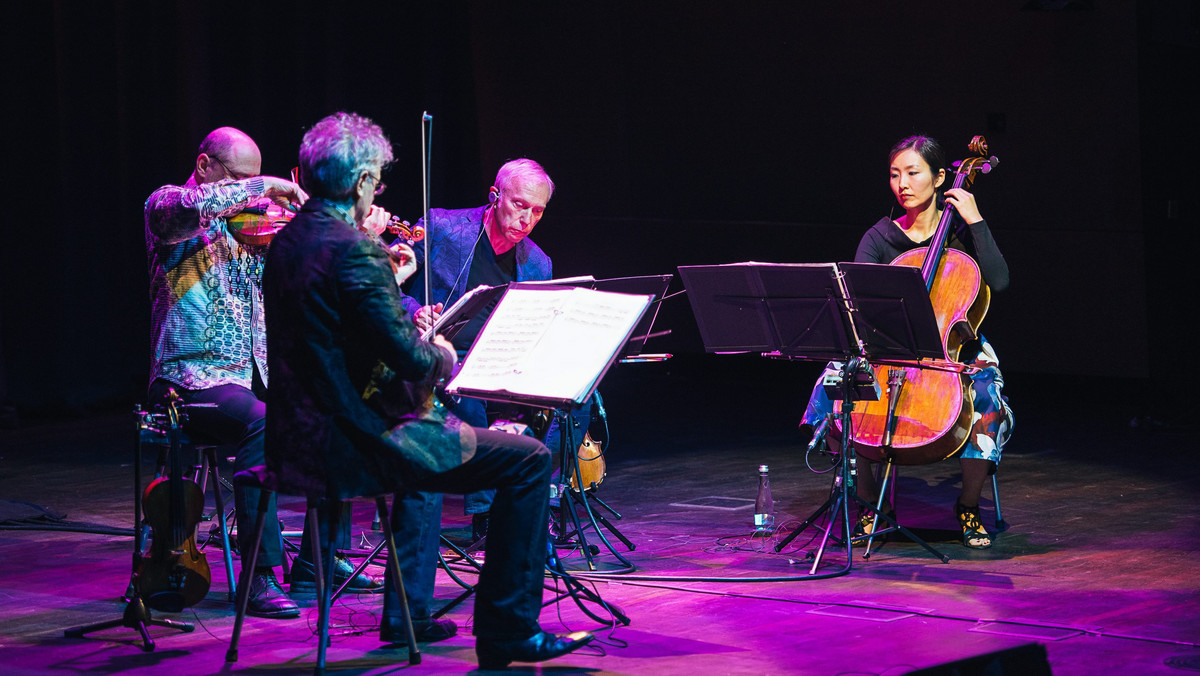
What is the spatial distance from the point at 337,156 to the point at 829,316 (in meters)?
1.82

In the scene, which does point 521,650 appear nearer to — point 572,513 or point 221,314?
point 572,513

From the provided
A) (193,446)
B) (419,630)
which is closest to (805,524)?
(419,630)

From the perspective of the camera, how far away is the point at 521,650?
12.1 feet

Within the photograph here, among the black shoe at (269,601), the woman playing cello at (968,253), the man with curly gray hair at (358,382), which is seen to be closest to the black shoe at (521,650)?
the man with curly gray hair at (358,382)

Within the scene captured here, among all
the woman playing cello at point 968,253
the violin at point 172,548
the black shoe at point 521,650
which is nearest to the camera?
the black shoe at point 521,650

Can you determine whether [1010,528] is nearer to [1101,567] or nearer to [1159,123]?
[1101,567]

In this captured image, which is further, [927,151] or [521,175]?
[927,151]

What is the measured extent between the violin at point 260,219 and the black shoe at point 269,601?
1008 mm

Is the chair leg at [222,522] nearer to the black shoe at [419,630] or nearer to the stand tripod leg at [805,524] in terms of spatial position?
the black shoe at [419,630]

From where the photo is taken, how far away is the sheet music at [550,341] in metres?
3.83

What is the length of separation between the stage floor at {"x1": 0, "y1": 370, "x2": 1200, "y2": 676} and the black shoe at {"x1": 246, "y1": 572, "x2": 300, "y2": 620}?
0.07 m

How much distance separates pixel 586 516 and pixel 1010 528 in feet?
5.07

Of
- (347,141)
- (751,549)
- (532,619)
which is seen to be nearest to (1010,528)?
(751,549)

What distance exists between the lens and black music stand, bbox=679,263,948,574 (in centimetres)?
454
